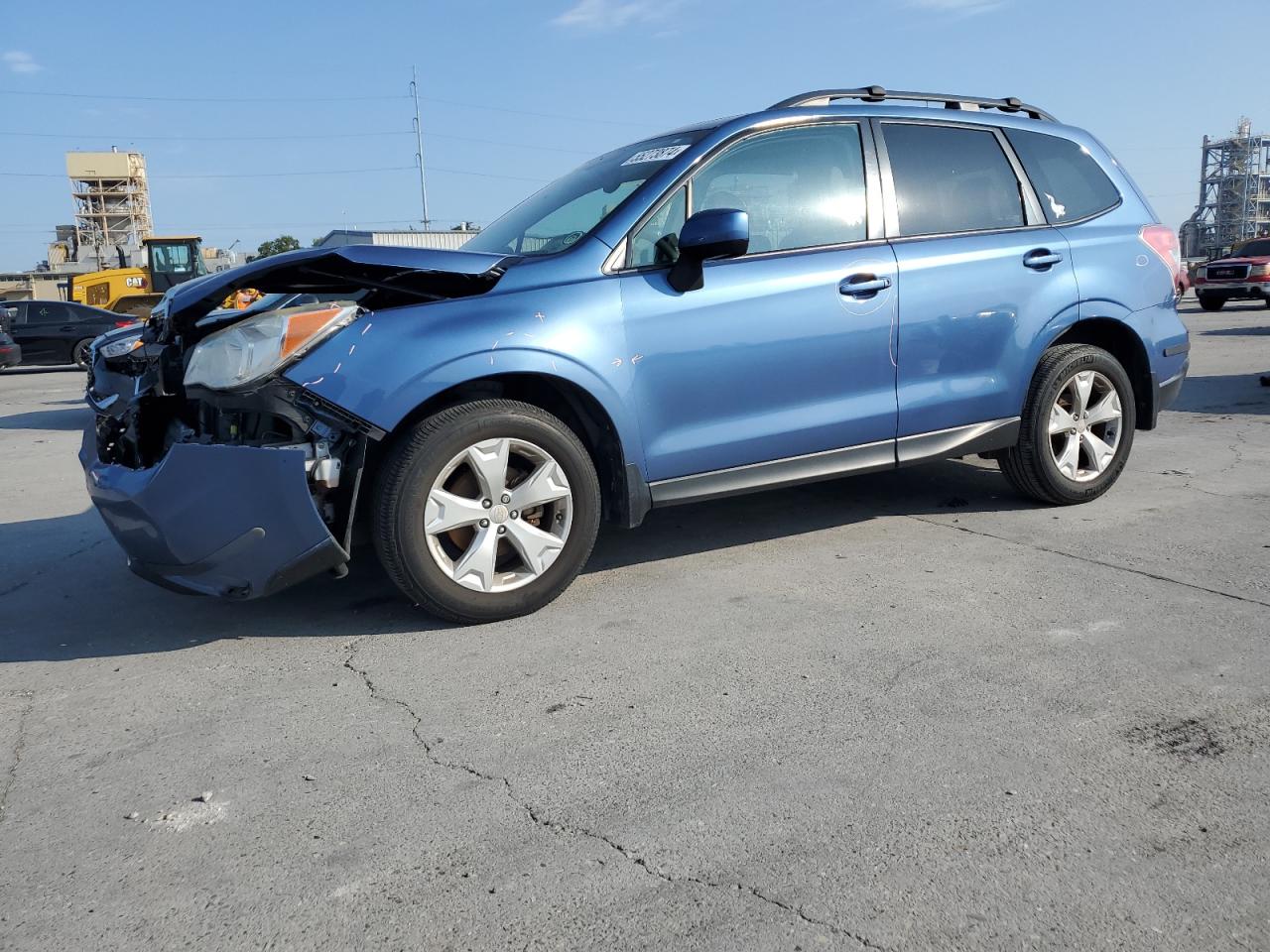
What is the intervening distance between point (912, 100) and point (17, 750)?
4433mm

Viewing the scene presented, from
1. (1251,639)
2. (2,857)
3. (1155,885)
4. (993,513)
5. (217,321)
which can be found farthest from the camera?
(993,513)

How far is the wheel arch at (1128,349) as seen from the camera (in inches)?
201

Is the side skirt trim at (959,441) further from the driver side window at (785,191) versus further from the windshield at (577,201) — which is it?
the windshield at (577,201)

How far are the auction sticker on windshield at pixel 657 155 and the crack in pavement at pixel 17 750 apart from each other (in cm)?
299

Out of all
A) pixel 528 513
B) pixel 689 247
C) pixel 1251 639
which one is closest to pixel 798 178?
pixel 689 247

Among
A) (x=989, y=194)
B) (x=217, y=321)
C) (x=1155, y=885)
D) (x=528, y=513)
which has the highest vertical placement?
(x=989, y=194)

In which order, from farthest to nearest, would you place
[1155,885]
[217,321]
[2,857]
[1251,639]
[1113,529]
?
[1113,529]
[217,321]
[1251,639]
[2,857]
[1155,885]

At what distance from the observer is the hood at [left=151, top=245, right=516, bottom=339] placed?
3.49 meters

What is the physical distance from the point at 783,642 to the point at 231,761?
174 centimetres

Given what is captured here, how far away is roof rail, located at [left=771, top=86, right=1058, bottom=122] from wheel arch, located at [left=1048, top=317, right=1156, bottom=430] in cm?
111

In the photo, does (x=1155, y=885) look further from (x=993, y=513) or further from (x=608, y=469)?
(x=993, y=513)

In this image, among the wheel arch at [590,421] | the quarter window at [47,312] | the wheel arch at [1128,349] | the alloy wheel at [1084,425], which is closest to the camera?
the wheel arch at [590,421]

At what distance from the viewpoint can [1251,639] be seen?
3.36 meters

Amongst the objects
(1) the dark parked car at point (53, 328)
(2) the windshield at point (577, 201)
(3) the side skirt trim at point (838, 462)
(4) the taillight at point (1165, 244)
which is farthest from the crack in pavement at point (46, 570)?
(1) the dark parked car at point (53, 328)
